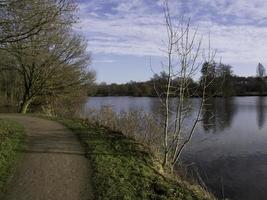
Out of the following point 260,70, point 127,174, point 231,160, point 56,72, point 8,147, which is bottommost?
point 231,160

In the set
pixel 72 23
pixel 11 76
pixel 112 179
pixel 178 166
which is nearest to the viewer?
pixel 112 179

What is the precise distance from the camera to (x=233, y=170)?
16.7 meters

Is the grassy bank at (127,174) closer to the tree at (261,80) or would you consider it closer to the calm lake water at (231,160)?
the calm lake water at (231,160)

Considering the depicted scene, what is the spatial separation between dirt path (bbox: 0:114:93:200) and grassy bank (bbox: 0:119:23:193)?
7.6 inches

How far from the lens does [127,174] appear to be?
949 cm

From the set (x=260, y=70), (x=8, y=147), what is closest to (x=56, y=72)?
(x=8, y=147)

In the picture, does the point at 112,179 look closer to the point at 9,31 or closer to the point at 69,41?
the point at 9,31

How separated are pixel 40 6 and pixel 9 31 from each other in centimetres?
159

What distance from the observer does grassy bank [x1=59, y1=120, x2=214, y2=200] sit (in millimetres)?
8305

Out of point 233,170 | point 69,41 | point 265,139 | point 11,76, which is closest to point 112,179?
point 233,170

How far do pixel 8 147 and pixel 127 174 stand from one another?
395 centimetres

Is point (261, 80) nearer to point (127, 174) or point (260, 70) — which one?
point (260, 70)

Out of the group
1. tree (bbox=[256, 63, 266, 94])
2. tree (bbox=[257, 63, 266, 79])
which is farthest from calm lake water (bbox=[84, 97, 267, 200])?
tree (bbox=[257, 63, 266, 79])

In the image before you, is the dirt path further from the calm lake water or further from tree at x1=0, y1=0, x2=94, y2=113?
tree at x1=0, y1=0, x2=94, y2=113
